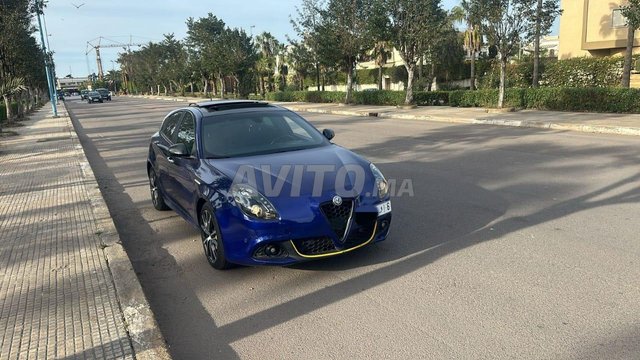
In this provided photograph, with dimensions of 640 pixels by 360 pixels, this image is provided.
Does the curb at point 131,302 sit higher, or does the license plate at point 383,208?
the license plate at point 383,208

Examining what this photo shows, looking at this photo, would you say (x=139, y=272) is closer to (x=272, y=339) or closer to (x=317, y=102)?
(x=272, y=339)

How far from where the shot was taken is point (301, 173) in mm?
4609

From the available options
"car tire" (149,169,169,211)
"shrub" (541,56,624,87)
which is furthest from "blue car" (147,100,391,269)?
"shrub" (541,56,624,87)

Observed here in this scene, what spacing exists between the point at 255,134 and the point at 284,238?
176 cm

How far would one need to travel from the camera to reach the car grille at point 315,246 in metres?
4.27

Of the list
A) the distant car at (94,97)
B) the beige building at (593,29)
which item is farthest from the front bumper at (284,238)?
the distant car at (94,97)

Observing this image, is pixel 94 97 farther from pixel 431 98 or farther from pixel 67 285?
pixel 67 285

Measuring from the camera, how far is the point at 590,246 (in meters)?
4.94

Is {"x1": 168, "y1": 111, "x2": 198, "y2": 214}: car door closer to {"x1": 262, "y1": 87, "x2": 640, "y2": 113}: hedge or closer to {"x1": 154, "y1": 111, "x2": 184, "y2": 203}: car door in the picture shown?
{"x1": 154, "y1": 111, "x2": 184, "y2": 203}: car door

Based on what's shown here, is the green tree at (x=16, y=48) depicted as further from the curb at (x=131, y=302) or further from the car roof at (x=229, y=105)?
the curb at (x=131, y=302)

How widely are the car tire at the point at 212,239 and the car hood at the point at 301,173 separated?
0.45 m

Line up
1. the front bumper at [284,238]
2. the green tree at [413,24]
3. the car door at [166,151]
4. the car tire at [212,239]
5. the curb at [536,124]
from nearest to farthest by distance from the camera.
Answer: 1. the front bumper at [284,238]
2. the car tire at [212,239]
3. the car door at [166,151]
4. the curb at [536,124]
5. the green tree at [413,24]

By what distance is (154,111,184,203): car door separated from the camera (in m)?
6.16

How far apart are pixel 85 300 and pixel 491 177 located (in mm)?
6503
